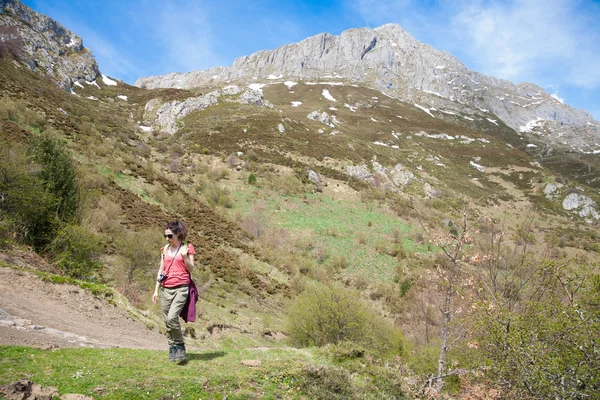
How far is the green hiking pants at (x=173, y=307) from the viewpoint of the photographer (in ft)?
14.1

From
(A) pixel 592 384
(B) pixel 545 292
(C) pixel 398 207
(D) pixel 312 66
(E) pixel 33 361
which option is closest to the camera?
(E) pixel 33 361

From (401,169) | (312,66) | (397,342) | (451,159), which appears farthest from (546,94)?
(397,342)


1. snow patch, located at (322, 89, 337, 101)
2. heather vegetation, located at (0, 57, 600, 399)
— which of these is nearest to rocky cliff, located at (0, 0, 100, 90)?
heather vegetation, located at (0, 57, 600, 399)

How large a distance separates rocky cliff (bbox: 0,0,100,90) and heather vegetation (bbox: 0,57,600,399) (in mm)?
9437

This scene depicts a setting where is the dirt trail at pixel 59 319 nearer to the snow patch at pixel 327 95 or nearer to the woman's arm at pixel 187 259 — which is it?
the woman's arm at pixel 187 259

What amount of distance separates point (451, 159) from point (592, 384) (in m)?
64.7

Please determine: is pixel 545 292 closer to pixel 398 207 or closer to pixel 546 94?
pixel 398 207

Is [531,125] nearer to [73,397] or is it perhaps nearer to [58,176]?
[58,176]

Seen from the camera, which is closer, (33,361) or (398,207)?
(33,361)

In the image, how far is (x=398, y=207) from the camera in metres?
30.2

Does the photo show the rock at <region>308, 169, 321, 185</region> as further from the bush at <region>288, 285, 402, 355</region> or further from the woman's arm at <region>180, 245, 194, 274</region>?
the woman's arm at <region>180, 245, 194, 274</region>

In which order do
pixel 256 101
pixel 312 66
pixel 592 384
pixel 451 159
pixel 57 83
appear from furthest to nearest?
1. pixel 312 66
2. pixel 451 159
3. pixel 256 101
4. pixel 57 83
5. pixel 592 384

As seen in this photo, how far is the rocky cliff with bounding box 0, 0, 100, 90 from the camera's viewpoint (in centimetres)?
3978

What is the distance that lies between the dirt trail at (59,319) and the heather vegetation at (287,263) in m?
0.68
